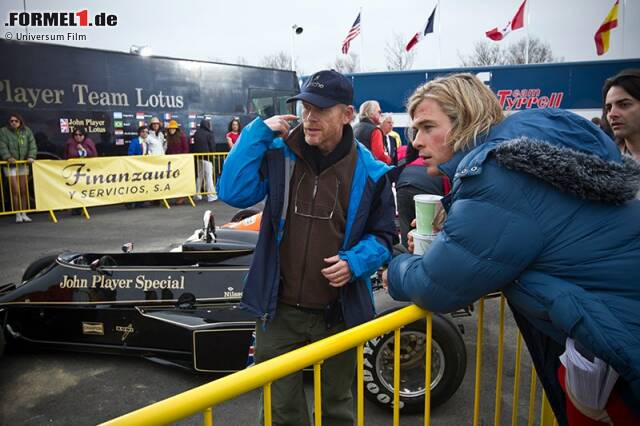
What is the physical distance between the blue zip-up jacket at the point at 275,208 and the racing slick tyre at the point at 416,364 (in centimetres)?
Answer: 80

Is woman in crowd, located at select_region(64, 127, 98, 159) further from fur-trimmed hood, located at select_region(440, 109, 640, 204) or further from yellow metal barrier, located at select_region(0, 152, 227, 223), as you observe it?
fur-trimmed hood, located at select_region(440, 109, 640, 204)

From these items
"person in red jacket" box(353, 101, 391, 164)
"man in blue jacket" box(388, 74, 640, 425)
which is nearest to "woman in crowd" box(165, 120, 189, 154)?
"person in red jacket" box(353, 101, 391, 164)

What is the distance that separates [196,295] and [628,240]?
3.01 m

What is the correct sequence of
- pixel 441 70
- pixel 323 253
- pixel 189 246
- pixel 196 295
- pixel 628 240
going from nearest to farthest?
pixel 628 240 < pixel 323 253 < pixel 196 295 < pixel 189 246 < pixel 441 70

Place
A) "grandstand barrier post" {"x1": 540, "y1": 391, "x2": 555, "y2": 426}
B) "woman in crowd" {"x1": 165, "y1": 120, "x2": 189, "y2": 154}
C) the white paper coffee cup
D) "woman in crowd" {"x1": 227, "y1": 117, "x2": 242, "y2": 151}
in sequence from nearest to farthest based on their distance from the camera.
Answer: the white paper coffee cup
"grandstand barrier post" {"x1": 540, "y1": 391, "x2": 555, "y2": 426}
"woman in crowd" {"x1": 165, "y1": 120, "x2": 189, "y2": 154}
"woman in crowd" {"x1": 227, "y1": 117, "x2": 242, "y2": 151}

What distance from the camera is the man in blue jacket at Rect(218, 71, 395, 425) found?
218cm

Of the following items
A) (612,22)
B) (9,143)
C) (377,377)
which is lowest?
(377,377)

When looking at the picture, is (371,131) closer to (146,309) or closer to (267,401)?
(146,309)

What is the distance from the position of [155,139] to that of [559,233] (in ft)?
39.5

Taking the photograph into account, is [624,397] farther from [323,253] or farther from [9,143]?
[9,143]

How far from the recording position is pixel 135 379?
371 centimetres

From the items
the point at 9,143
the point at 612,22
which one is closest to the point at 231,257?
the point at 9,143

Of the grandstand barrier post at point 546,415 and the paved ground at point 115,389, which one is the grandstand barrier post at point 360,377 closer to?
the grandstand barrier post at point 546,415

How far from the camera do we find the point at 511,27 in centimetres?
2027
